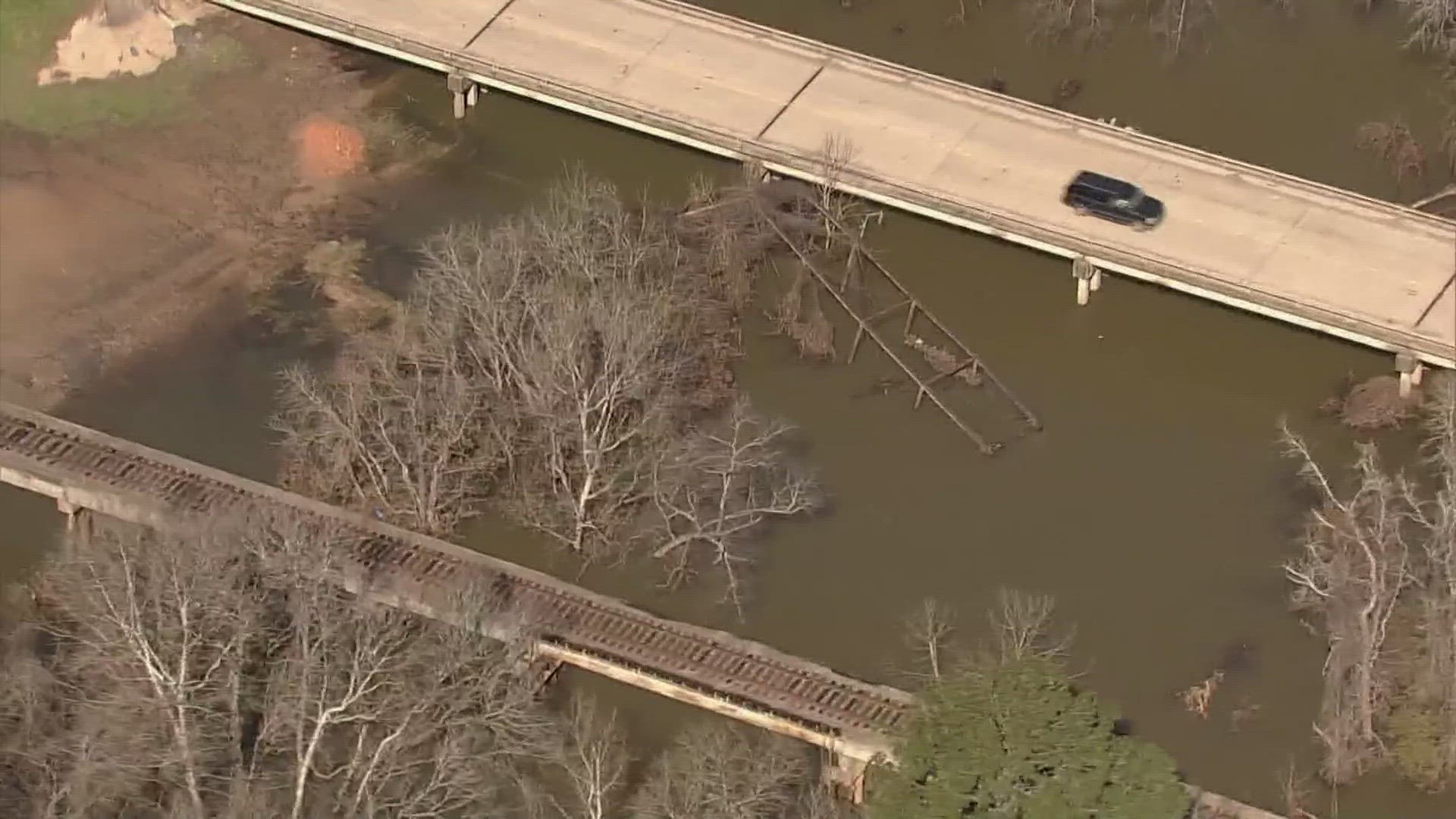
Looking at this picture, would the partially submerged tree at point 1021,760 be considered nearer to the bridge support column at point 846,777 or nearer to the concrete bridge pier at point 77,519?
the bridge support column at point 846,777

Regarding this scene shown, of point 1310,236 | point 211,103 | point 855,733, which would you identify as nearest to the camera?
point 855,733

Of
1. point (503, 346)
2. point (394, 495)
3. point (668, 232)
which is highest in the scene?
point (668, 232)

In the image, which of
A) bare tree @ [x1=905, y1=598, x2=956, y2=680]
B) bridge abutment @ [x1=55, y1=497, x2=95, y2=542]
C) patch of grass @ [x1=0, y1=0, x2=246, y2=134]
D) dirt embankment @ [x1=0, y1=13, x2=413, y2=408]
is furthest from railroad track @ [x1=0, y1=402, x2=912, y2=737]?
patch of grass @ [x1=0, y1=0, x2=246, y2=134]

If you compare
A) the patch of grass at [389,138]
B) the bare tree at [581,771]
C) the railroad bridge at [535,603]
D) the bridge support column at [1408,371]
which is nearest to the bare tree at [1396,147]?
the bridge support column at [1408,371]

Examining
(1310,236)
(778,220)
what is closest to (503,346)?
(778,220)

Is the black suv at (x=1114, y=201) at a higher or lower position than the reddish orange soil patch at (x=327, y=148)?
higher

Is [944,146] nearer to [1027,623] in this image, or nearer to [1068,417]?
[1068,417]

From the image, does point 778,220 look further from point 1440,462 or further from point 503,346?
point 1440,462

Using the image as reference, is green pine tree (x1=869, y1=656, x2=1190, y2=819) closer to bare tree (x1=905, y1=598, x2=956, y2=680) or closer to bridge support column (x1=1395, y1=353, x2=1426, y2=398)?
bare tree (x1=905, y1=598, x2=956, y2=680)
